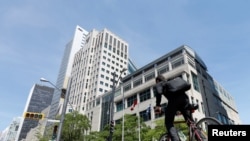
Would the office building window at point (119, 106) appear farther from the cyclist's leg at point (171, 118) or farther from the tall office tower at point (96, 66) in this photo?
the cyclist's leg at point (171, 118)

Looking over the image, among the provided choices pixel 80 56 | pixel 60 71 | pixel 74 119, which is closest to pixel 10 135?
pixel 60 71

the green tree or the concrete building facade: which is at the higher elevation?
the concrete building facade

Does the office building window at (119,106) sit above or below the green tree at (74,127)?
above

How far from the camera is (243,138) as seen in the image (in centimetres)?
445

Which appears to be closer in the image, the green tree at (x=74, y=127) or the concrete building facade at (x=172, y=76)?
the green tree at (x=74, y=127)

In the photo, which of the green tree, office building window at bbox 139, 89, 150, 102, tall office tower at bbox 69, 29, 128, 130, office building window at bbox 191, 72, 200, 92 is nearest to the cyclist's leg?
the green tree

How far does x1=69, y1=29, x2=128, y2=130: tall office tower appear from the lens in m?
97.1

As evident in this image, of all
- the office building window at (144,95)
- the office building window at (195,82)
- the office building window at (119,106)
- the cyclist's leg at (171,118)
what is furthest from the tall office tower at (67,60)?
the cyclist's leg at (171,118)

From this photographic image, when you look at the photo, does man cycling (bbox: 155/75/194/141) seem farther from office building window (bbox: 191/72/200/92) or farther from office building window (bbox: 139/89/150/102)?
office building window (bbox: 139/89/150/102)

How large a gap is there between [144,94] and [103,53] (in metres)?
58.7

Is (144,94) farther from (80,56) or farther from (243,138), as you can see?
(80,56)

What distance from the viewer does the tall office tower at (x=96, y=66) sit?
318ft

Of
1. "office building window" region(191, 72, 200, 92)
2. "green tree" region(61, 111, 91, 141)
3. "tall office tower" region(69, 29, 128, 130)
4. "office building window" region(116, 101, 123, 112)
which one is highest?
"tall office tower" region(69, 29, 128, 130)

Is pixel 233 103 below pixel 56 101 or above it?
below
